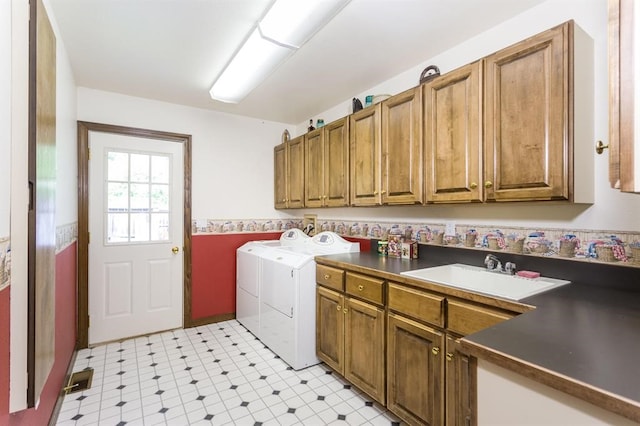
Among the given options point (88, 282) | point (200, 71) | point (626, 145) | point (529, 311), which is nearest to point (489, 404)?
point (529, 311)

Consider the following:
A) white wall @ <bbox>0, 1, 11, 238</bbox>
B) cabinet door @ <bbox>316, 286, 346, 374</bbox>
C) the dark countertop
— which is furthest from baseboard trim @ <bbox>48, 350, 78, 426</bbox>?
the dark countertop

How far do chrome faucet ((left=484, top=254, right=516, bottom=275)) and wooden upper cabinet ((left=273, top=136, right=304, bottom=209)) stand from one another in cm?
190

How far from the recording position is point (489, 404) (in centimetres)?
87

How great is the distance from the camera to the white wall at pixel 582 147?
1443mm

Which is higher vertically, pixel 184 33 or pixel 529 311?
pixel 184 33

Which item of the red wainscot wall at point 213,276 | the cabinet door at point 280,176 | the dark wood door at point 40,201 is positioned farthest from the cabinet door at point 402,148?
the red wainscot wall at point 213,276

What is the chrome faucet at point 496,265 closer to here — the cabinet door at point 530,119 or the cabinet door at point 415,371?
the cabinet door at point 530,119

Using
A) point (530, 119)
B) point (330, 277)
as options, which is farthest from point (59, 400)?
point (530, 119)

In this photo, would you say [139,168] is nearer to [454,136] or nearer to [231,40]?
[231,40]

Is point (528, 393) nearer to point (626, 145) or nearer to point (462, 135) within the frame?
point (626, 145)

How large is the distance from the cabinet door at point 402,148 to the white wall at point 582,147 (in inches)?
14.4

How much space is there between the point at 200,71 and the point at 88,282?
217cm

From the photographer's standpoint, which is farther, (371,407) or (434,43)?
(434,43)

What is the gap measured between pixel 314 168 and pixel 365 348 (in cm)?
176
